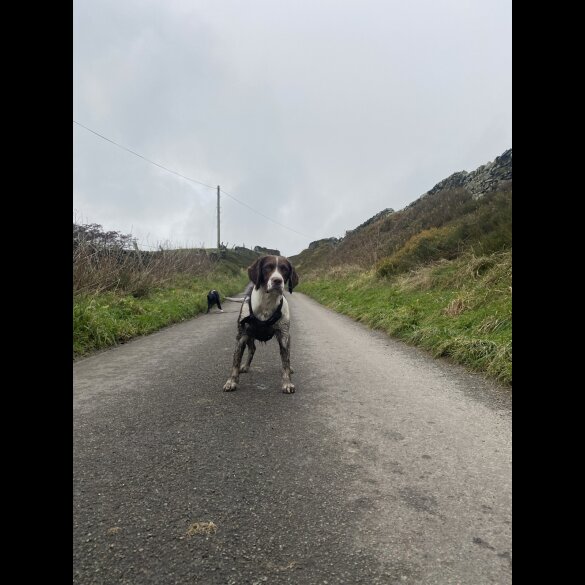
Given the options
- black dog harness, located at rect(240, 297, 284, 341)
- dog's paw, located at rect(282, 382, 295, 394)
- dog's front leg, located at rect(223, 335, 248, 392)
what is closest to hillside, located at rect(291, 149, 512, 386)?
dog's paw, located at rect(282, 382, 295, 394)

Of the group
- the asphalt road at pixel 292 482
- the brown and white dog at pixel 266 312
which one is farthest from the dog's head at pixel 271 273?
the asphalt road at pixel 292 482

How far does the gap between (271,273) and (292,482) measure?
91.4 inches

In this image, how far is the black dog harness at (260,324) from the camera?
3.78 meters

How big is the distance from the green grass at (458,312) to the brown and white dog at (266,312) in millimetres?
2384

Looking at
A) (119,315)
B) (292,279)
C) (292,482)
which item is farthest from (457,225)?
(292,482)

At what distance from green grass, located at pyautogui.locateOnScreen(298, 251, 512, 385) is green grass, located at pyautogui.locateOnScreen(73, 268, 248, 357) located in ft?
17.1

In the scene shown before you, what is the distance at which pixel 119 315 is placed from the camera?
7.87 metres

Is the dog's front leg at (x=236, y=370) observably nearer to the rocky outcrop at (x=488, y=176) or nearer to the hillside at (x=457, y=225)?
the hillside at (x=457, y=225)

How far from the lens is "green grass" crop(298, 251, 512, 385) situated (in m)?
4.55

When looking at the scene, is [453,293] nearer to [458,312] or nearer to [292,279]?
[458,312]

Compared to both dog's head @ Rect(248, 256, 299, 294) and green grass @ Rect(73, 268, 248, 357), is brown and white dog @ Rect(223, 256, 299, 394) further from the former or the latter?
green grass @ Rect(73, 268, 248, 357)
